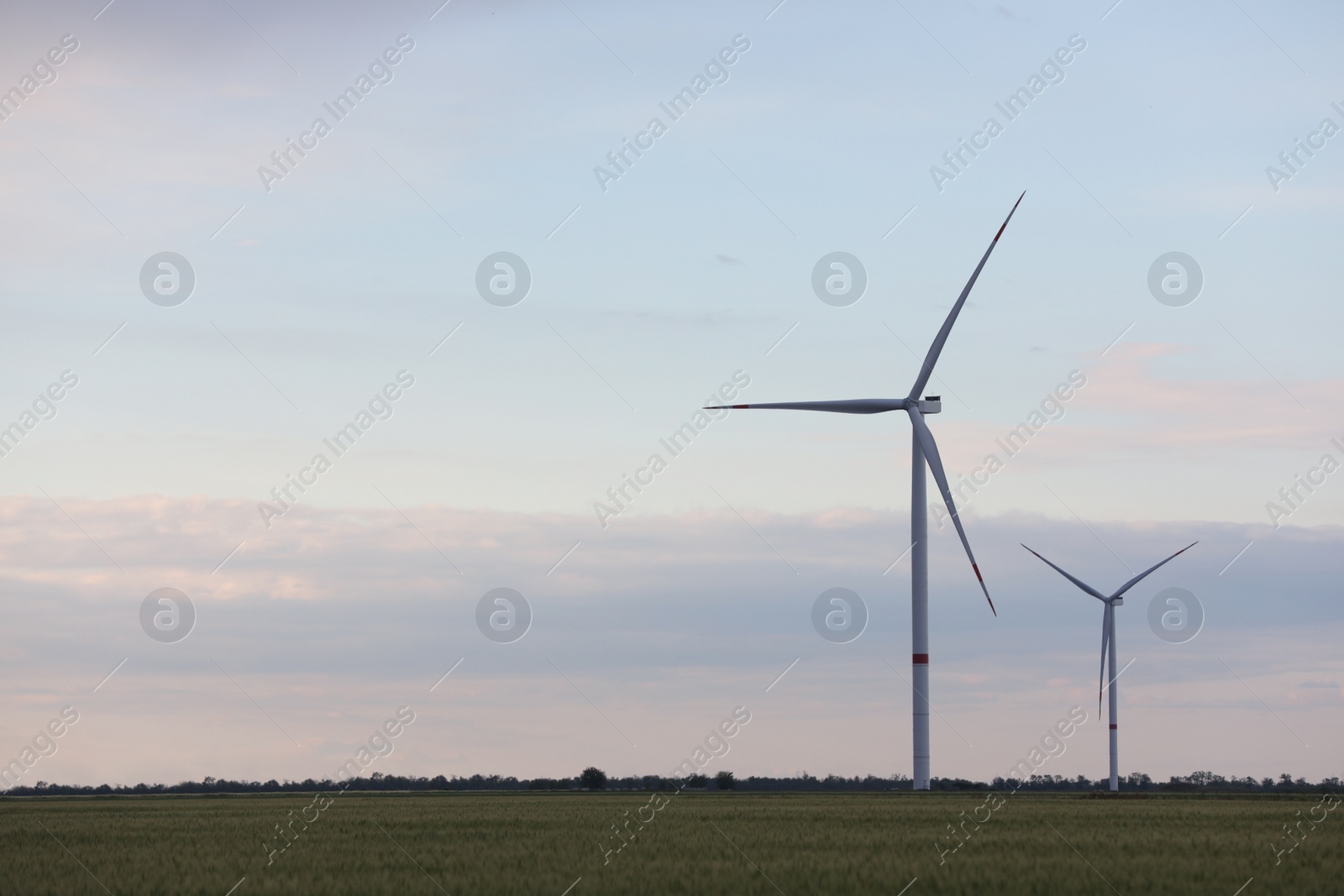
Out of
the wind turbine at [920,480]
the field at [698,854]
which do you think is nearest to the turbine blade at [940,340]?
the wind turbine at [920,480]

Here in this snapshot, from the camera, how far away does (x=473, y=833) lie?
151 ft

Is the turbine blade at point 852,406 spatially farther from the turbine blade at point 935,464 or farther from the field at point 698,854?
the field at point 698,854

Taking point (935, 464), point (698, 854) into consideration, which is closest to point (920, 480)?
point (935, 464)

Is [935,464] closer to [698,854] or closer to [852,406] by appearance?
[852,406]

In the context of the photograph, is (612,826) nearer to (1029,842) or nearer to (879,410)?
(1029,842)

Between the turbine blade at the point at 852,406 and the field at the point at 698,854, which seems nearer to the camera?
the field at the point at 698,854

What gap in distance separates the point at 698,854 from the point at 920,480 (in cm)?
4585

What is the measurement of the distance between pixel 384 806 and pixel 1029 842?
152 ft

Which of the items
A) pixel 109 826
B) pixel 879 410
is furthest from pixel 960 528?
pixel 109 826

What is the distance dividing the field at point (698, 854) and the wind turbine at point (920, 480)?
1649 centimetres

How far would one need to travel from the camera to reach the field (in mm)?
28375

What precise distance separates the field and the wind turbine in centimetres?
1649

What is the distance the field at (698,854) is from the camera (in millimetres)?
28375

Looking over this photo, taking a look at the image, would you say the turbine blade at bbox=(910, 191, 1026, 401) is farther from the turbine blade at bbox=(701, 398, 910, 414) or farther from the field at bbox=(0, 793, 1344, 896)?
the field at bbox=(0, 793, 1344, 896)
